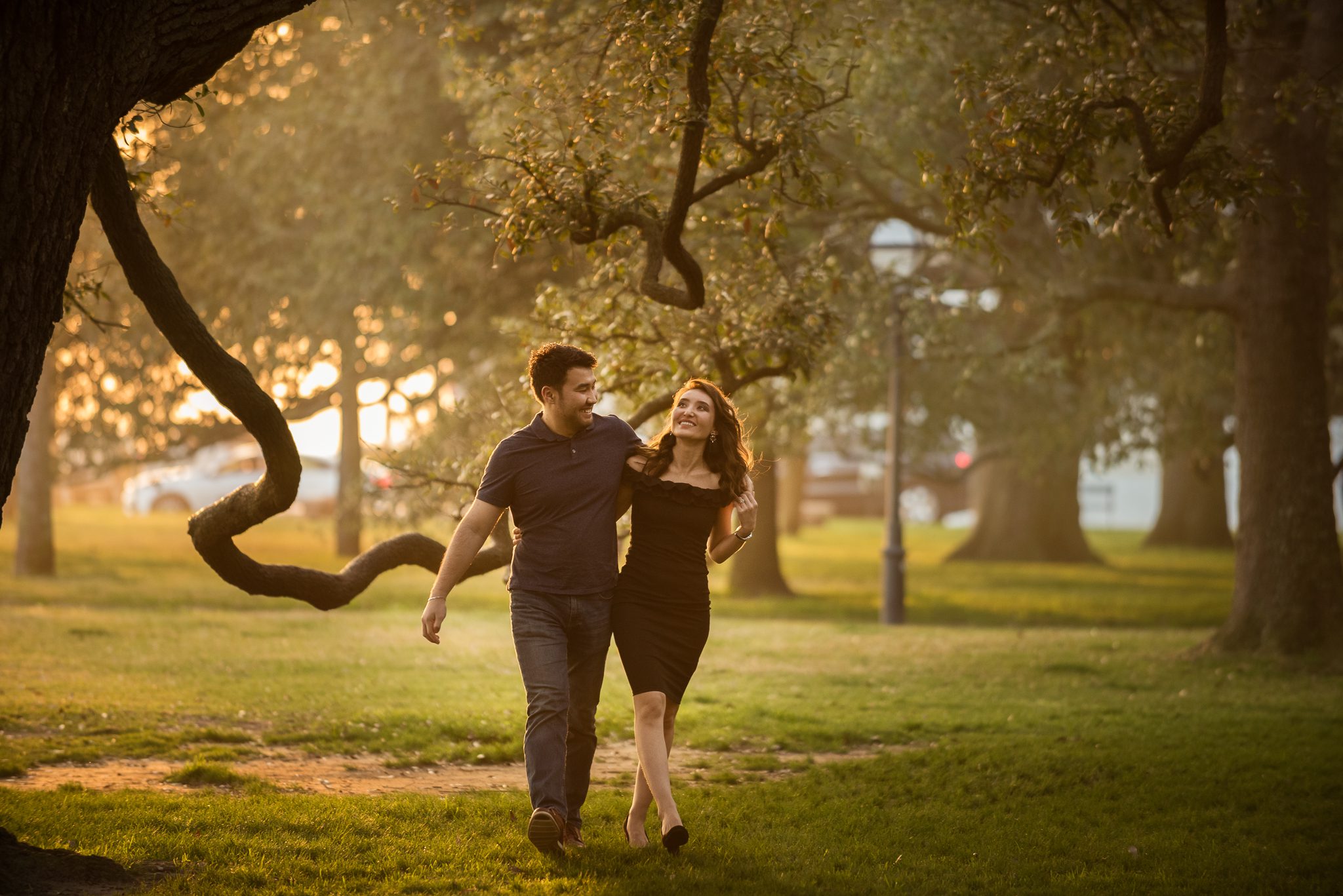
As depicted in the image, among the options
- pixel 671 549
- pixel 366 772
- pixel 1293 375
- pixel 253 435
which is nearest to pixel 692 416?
pixel 671 549

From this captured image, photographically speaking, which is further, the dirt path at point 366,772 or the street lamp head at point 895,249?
the street lamp head at point 895,249

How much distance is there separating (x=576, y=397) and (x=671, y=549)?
2.42ft

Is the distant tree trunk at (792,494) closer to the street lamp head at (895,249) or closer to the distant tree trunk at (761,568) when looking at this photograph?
the distant tree trunk at (761,568)

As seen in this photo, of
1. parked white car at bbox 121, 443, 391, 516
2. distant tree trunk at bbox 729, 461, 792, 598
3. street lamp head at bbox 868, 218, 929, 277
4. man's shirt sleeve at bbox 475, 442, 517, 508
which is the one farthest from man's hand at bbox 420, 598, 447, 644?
parked white car at bbox 121, 443, 391, 516

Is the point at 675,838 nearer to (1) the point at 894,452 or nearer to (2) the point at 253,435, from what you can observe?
(2) the point at 253,435

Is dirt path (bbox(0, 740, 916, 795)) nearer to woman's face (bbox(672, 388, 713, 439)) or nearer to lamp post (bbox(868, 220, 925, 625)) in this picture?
woman's face (bbox(672, 388, 713, 439))

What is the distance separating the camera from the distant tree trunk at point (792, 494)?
36.8 m

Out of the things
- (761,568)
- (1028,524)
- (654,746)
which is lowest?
(654,746)

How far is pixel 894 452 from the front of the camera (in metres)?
17.4

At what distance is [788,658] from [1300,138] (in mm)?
6666

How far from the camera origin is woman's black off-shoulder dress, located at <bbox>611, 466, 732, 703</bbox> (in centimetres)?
582

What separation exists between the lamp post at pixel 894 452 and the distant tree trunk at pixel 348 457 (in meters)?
8.58

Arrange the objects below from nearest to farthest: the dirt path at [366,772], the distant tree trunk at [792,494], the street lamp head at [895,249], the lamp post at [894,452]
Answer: the dirt path at [366,772] → the lamp post at [894,452] → the street lamp head at [895,249] → the distant tree trunk at [792,494]

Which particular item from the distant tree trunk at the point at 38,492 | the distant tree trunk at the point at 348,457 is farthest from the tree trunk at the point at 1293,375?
the distant tree trunk at the point at 38,492
